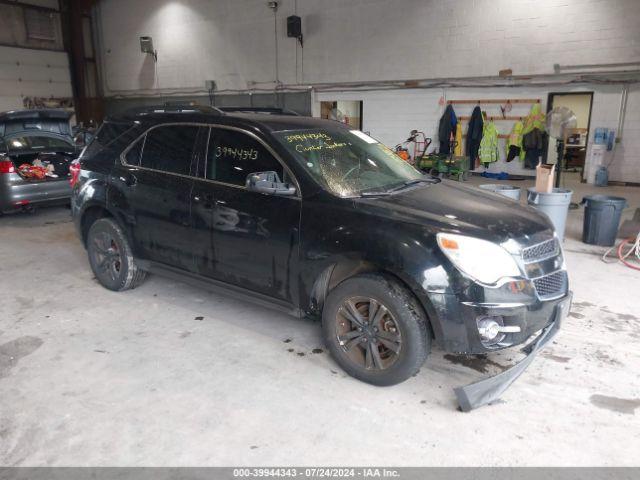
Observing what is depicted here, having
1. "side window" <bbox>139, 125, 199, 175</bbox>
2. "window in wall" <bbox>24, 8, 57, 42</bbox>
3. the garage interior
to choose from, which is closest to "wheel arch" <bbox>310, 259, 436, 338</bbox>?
the garage interior

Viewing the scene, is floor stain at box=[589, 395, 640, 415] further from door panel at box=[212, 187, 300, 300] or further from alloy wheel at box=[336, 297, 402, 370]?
door panel at box=[212, 187, 300, 300]

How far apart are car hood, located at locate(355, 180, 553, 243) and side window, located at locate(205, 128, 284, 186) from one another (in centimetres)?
74

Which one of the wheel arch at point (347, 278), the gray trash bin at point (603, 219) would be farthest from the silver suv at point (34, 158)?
the gray trash bin at point (603, 219)

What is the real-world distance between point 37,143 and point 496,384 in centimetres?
730

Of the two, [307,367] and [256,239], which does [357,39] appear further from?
[307,367]

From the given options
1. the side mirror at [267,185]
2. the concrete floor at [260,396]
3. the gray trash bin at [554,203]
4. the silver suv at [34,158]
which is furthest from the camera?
the silver suv at [34,158]

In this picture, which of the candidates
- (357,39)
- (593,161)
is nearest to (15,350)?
(593,161)

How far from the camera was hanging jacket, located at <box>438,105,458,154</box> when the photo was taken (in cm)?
1239

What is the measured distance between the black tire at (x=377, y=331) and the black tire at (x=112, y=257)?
2005 millimetres

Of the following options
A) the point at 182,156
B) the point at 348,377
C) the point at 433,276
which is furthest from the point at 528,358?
the point at 182,156

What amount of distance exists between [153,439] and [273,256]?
49.8 inches

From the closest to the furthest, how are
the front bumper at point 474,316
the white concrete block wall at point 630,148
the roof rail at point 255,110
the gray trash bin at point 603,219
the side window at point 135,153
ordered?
the front bumper at point 474,316 < the roof rail at point 255,110 < the side window at point 135,153 < the gray trash bin at point 603,219 < the white concrete block wall at point 630,148

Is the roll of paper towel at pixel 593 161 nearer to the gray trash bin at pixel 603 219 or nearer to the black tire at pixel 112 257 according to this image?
the gray trash bin at pixel 603 219

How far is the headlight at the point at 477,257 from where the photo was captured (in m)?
2.52
